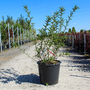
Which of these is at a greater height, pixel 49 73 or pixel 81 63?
pixel 49 73

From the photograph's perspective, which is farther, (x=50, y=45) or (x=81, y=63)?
(x=81, y=63)

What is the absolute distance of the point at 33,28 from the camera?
3791 mm

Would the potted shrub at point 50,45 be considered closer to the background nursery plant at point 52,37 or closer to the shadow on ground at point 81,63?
the background nursery plant at point 52,37

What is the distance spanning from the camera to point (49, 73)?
3223 millimetres

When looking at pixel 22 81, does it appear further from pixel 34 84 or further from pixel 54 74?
pixel 54 74

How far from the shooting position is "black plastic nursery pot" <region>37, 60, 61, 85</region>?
3195 mm

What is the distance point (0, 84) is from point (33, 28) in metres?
1.84

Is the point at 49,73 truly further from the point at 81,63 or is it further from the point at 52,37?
the point at 81,63

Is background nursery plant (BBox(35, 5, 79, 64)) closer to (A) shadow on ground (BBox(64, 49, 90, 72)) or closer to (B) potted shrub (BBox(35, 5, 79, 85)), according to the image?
(B) potted shrub (BBox(35, 5, 79, 85))

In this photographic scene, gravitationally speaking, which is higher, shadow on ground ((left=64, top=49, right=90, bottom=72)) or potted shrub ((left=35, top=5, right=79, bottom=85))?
potted shrub ((left=35, top=5, right=79, bottom=85))

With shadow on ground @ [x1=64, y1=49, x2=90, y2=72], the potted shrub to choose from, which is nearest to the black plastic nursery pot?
the potted shrub

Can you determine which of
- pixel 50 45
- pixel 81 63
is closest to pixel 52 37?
pixel 50 45

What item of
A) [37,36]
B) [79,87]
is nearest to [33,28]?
[37,36]

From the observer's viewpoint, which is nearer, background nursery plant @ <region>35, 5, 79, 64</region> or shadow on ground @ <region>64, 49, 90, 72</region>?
background nursery plant @ <region>35, 5, 79, 64</region>
